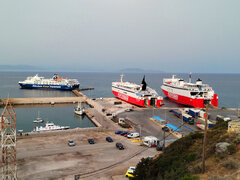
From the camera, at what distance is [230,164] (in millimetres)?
12422

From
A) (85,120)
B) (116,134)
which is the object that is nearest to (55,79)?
(85,120)

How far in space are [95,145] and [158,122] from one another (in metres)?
14.8

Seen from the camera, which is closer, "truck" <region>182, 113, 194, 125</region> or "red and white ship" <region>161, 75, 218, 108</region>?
"truck" <region>182, 113, 194, 125</region>

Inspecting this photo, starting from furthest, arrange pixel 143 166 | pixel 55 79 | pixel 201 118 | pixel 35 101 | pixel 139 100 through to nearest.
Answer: pixel 55 79 < pixel 35 101 < pixel 139 100 < pixel 201 118 < pixel 143 166

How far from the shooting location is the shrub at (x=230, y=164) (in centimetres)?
1227

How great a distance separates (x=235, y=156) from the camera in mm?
13867

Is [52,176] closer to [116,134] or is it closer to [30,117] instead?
[116,134]

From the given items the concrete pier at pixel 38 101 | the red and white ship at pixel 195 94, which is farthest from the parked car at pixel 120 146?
the concrete pier at pixel 38 101

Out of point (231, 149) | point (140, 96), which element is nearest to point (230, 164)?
point (231, 149)

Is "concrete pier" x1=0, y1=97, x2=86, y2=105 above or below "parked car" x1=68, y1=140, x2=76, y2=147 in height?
below

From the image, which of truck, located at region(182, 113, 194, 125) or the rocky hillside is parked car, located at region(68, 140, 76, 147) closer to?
the rocky hillside

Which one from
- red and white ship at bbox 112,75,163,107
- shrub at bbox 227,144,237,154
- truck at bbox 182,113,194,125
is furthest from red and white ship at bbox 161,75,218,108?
shrub at bbox 227,144,237,154

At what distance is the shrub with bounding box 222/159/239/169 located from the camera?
483 inches

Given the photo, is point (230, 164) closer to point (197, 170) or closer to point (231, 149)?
point (197, 170)
